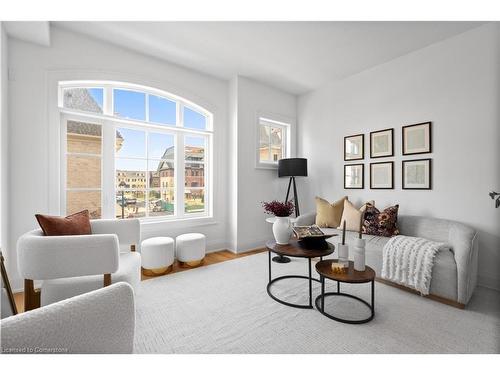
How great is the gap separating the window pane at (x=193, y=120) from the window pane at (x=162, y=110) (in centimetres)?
17

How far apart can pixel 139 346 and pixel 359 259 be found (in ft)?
5.49

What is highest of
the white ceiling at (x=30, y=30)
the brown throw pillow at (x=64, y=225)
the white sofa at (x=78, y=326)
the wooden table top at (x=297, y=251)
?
the white ceiling at (x=30, y=30)

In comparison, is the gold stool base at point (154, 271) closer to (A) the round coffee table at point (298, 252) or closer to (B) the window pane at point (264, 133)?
(A) the round coffee table at point (298, 252)

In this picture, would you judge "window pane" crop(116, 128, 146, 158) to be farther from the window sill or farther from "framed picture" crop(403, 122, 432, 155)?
"framed picture" crop(403, 122, 432, 155)

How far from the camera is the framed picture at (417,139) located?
2.81 metres

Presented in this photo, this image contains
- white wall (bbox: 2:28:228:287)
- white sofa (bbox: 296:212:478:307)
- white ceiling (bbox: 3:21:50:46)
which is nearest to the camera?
white sofa (bbox: 296:212:478:307)

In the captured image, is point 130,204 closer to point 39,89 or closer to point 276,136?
point 39,89

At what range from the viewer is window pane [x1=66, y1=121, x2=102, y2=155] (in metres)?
2.61

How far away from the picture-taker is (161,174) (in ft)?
10.8

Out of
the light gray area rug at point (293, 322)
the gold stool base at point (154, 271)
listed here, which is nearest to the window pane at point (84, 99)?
the gold stool base at point (154, 271)

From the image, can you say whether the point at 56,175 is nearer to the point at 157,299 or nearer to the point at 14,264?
the point at 14,264

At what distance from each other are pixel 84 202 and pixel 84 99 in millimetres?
1226

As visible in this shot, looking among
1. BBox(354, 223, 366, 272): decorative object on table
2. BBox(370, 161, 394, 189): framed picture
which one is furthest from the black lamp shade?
BBox(354, 223, 366, 272): decorative object on table

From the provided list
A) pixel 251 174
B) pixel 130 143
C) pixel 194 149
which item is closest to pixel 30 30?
pixel 130 143
